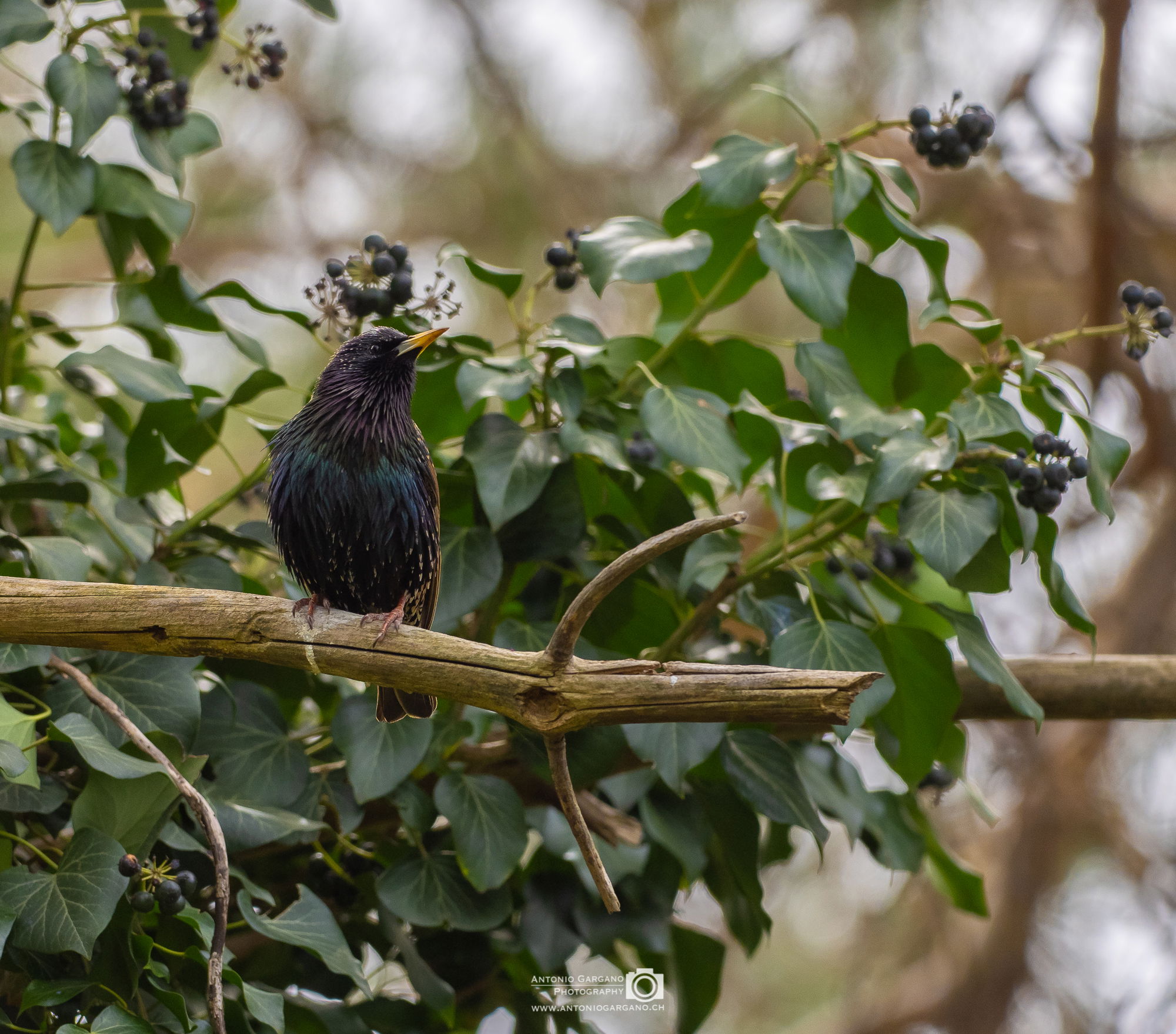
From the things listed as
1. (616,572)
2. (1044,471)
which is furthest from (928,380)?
(616,572)

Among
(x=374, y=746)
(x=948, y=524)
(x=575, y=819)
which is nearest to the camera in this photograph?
(x=575, y=819)

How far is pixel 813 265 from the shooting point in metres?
2.21

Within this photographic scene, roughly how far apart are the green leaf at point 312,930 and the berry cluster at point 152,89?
1.68m

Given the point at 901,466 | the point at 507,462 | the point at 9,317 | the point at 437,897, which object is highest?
the point at 901,466

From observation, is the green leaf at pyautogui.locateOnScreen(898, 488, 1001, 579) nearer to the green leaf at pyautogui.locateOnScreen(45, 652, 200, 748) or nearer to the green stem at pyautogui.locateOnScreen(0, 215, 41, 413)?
the green leaf at pyautogui.locateOnScreen(45, 652, 200, 748)

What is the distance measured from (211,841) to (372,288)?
114 centimetres

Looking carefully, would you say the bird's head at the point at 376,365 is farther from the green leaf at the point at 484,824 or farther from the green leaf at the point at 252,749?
the green leaf at the point at 484,824

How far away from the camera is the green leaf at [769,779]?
214 cm

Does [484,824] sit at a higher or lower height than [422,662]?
lower

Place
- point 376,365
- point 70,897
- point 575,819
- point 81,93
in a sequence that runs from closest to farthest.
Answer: point 575,819, point 70,897, point 81,93, point 376,365

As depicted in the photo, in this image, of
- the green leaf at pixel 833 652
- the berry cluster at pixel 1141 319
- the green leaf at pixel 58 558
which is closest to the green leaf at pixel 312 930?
the green leaf at pixel 58 558

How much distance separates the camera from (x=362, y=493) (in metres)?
2.32

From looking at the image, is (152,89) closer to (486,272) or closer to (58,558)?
(486,272)

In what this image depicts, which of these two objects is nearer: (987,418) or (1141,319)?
(987,418)
